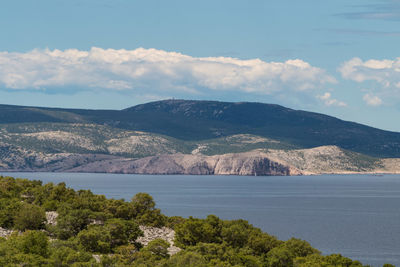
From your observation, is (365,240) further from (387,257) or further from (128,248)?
(128,248)

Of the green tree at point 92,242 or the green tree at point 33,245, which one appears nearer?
the green tree at point 33,245

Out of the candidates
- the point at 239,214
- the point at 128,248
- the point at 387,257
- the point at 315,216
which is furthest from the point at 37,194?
the point at 315,216

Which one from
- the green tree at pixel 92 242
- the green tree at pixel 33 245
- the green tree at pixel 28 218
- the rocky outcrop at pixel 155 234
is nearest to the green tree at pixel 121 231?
the rocky outcrop at pixel 155 234

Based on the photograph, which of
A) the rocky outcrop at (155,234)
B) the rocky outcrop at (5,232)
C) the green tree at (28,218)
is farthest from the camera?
the rocky outcrop at (155,234)

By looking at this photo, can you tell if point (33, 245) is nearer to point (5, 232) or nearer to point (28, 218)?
point (28, 218)

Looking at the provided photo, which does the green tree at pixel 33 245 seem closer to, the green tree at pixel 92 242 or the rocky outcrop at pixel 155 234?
the green tree at pixel 92 242

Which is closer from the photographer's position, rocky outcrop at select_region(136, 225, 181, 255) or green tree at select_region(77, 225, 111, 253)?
green tree at select_region(77, 225, 111, 253)

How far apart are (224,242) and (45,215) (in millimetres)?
24783

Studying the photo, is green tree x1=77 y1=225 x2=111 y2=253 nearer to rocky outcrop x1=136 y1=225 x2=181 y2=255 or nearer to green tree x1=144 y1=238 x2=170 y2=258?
green tree x1=144 y1=238 x2=170 y2=258

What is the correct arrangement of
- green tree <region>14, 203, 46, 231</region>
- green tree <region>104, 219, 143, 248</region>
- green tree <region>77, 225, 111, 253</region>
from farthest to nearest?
1. green tree <region>14, 203, 46, 231</region>
2. green tree <region>104, 219, 143, 248</region>
3. green tree <region>77, 225, 111, 253</region>

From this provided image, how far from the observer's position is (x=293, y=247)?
8312 cm

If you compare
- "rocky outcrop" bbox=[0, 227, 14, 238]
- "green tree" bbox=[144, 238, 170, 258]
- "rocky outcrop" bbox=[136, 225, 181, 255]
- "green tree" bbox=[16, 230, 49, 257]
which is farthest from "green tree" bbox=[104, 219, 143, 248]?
"green tree" bbox=[16, 230, 49, 257]

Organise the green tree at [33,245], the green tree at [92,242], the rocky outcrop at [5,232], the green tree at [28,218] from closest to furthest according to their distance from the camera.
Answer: the green tree at [33,245] → the green tree at [92,242] → the rocky outcrop at [5,232] → the green tree at [28,218]

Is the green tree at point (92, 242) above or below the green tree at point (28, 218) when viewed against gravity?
below
